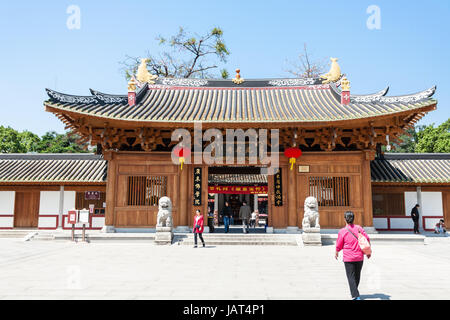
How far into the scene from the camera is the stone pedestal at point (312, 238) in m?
11.4

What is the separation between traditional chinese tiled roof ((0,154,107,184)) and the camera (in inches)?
636

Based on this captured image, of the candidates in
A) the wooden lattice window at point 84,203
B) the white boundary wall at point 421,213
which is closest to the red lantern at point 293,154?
the white boundary wall at point 421,213

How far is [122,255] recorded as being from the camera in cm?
914

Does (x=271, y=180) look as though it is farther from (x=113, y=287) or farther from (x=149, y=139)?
(x=113, y=287)

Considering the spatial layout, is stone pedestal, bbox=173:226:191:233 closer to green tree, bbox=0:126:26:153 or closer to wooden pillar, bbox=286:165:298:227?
wooden pillar, bbox=286:165:298:227

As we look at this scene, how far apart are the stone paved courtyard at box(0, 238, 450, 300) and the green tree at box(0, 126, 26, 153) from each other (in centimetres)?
3377

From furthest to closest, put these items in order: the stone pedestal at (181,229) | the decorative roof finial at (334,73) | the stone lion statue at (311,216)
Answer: the decorative roof finial at (334,73) → the stone pedestal at (181,229) → the stone lion statue at (311,216)

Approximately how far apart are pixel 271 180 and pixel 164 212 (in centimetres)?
454

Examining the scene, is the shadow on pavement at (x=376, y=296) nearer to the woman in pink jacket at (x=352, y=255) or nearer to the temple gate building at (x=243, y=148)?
the woman in pink jacket at (x=352, y=255)

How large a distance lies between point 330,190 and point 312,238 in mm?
2807

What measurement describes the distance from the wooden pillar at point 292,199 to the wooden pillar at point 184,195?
4.12 m

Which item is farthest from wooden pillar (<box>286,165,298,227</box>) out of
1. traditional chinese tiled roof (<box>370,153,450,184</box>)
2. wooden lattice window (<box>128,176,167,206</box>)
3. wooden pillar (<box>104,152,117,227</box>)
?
wooden pillar (<box>104,152,117,227</box>)

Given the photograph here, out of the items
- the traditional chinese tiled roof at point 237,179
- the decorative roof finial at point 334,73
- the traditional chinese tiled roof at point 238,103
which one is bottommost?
the traditional chinese tiled roof at point 237,179
